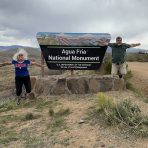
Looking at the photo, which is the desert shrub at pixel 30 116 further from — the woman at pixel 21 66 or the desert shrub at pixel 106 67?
the desert shrub at pixel 106 67

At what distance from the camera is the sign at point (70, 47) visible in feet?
46.1

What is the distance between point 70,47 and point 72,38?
301mm

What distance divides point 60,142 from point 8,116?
9.75 feet

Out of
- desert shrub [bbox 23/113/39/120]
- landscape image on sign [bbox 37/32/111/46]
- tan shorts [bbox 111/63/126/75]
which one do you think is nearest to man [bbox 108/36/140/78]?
tan shorts [bbox 111/63/126/75]

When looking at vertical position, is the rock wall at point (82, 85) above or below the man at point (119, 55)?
below

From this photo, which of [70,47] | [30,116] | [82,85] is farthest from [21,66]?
[30,116]

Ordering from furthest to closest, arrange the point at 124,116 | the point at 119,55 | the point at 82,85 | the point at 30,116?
the point at 119,55
the point at 82,85
the point at 30,116
the point at 124,116

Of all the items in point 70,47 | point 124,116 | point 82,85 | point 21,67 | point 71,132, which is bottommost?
point 71,132

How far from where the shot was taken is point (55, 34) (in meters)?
14.0

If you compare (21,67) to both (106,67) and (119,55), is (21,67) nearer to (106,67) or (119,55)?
(119,55)

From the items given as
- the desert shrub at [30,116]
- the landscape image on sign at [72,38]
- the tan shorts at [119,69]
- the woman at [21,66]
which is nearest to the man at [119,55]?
the tan shorts at [119,69]

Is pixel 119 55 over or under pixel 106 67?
over

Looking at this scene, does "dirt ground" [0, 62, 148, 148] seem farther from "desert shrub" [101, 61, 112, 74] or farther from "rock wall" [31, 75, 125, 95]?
"desert shrub" [101, 61, 112, 74]

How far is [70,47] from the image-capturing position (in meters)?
14.1
